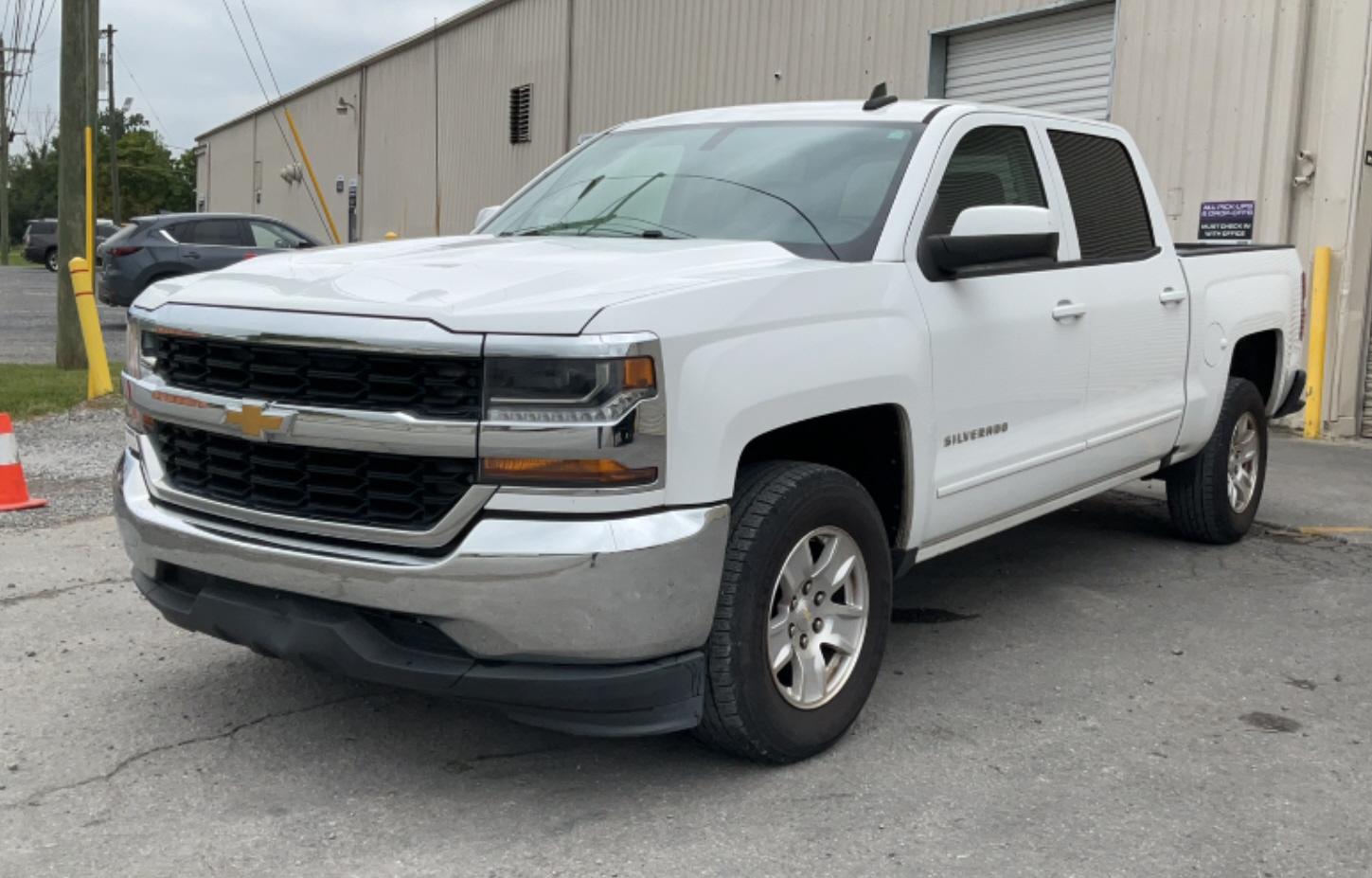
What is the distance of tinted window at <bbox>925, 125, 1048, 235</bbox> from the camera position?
173 inches

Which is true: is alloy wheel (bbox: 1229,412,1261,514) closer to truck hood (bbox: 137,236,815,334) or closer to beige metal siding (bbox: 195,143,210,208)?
truck hood (bbox: 137,236,815,334)

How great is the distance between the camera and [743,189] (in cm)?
445

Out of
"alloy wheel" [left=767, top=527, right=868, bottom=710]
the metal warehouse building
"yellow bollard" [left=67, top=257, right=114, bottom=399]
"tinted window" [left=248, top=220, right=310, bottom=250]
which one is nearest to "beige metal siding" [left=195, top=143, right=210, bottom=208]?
the metal warehouse building

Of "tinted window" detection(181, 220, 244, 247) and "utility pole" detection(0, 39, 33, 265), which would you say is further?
"utility pole" detection(0, 39, 33, 265)

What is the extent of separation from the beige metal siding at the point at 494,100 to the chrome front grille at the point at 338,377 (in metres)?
17.3

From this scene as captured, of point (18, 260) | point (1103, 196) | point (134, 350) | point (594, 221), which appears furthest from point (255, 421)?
point (18, 260)

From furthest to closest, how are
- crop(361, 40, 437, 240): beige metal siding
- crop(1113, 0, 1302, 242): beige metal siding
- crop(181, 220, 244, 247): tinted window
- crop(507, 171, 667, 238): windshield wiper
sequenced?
1. crop(361, 40, 437, 240): beige metal siding
2. crop(181, 220, 244, 247): tinted window
3. crop(1113, 0, 1302, 242): beige metal siding
4. crop(507, 171, 667, 238): windshield wiper

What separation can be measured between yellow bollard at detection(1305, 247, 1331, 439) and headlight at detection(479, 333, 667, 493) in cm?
808

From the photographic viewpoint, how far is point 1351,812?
11.2ft

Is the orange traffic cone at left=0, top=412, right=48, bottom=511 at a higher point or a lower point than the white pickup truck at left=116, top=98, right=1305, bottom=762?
lower

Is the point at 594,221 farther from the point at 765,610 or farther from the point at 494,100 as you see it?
the point at 494,100

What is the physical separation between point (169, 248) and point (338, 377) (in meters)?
16.3

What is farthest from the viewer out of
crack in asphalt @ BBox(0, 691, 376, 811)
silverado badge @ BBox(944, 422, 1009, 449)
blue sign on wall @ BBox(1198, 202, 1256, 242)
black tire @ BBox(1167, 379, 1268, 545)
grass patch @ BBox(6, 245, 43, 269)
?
grass patch @ BBox(6, 245, 43, 269)

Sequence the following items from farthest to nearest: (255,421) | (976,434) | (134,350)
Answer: (976,434)
(134,350)
(255,421)
